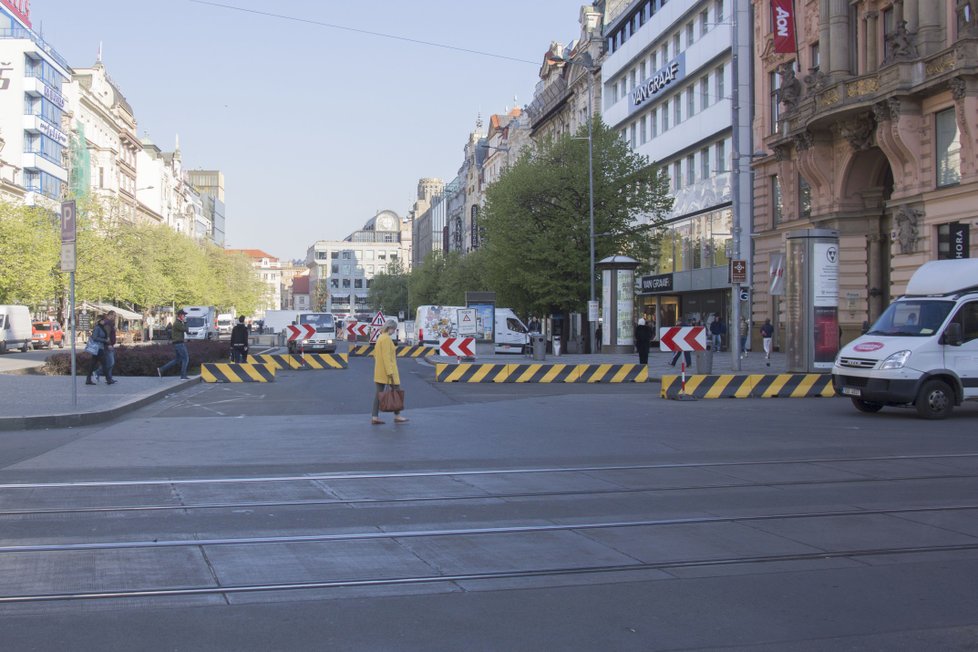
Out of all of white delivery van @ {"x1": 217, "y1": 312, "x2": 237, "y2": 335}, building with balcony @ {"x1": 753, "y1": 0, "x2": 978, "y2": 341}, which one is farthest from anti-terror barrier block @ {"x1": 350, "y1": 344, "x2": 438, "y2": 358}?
white delivery van @ {"x1": 217, "y1": 312, "x2": 237, "y2": 335}

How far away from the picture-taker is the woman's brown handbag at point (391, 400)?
1560 cm

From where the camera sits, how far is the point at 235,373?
90.5ft

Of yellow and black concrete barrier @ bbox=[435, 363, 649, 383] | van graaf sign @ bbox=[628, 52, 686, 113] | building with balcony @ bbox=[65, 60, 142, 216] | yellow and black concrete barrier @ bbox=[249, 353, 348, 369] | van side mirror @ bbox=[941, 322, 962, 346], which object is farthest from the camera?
building with balcony @ bbox=[65, 60, 142, 216]

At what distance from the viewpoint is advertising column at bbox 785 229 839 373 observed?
23719mm

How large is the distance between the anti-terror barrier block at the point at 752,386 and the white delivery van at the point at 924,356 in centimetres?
375

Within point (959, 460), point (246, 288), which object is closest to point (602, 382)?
point (959, 460)

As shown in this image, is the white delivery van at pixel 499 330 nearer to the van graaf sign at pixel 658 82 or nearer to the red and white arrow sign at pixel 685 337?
the van graaf sign at pixel 658 82

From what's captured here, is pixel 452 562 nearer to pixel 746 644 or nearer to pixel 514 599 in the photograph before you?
pixel 514 599

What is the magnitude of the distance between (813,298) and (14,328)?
→ 1589 inches

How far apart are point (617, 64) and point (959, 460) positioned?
55.3 metres

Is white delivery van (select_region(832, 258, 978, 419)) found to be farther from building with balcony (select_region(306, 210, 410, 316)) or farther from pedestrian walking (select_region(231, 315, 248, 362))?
building with balcony (select_region(306, 210, 410, 316))

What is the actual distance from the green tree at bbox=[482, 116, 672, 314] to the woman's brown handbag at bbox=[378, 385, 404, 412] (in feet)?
105

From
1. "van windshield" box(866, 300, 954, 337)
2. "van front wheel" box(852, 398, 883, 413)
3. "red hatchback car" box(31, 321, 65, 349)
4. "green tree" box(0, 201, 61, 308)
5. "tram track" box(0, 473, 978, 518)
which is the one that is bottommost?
"tram track" box(0, 473, 978, 518)

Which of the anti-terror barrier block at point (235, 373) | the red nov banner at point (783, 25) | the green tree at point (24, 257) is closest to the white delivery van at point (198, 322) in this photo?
the green tree at point (24, 257)
